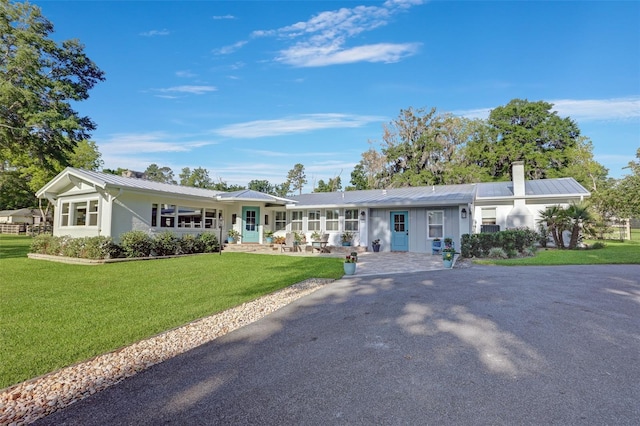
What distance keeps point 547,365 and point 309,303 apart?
3.75 meters

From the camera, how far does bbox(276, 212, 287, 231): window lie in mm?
19234

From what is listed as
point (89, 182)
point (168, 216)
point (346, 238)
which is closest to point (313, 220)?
point (346, 238)

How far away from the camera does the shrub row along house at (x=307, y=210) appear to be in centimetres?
1409

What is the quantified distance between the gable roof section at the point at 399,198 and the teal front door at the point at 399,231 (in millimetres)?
887

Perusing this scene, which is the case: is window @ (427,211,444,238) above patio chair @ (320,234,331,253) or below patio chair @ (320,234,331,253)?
above

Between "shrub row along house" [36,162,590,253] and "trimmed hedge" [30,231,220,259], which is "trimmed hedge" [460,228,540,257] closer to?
"shrub row along house" [36,162,590,253]

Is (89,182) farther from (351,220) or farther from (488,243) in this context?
(488,243)

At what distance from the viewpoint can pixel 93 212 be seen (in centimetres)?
1444

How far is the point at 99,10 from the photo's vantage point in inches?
465

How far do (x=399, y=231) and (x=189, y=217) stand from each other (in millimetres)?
10849

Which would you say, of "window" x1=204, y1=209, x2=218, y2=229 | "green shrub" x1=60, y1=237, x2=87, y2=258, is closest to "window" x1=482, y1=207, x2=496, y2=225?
"window" x1=204, y1=209, x2=218, y2=229

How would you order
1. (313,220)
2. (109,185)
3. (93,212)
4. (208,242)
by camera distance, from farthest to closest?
1. (313,220)
2. (208,242)
3. (93,212)
4. (109,185)

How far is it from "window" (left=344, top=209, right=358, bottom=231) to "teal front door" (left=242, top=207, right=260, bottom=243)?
5.16 metres

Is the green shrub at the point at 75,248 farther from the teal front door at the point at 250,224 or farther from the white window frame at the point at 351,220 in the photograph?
the white window frame at the point at 351,220
